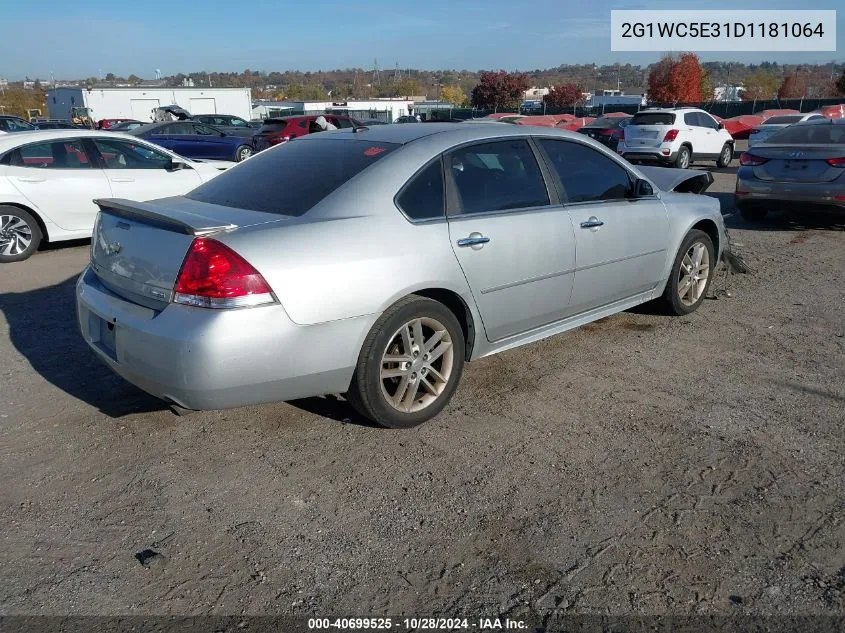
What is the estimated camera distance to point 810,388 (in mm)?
4305

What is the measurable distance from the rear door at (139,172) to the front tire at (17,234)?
3.29 ft

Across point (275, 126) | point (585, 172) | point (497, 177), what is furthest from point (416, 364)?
point (275, 126)

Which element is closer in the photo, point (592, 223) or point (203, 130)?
point (592, 223)

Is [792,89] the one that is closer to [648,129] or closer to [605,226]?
[648,129]

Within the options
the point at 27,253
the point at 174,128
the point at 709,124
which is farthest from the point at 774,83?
the point at 27,253

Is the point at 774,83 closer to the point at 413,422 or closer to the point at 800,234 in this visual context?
the point at 800,234

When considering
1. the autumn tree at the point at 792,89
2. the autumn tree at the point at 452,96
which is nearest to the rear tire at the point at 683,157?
the autumn tree at the point at 792,89

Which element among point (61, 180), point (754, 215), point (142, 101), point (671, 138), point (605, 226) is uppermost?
point (142, 101)

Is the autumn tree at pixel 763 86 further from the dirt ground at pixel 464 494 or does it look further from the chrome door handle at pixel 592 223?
the dirt ground at pixel 464 494

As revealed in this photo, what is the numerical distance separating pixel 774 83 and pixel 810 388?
113 metres

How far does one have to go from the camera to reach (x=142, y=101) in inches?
2062

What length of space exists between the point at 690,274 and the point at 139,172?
6677 mm

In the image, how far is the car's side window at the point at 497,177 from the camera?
4.07 metres

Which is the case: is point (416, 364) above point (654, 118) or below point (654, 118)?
below
